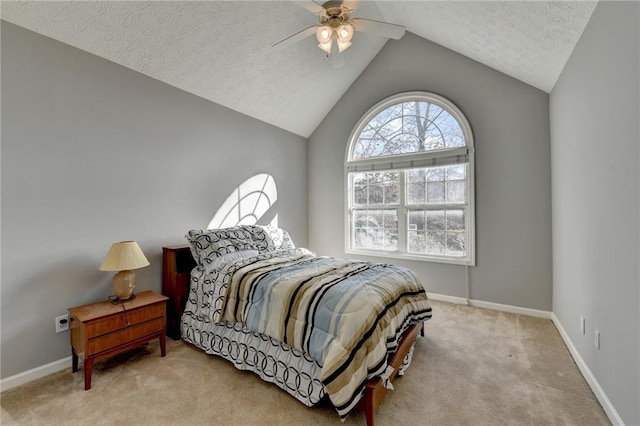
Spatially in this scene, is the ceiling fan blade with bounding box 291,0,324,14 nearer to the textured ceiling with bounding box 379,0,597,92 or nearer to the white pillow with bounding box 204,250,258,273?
the textured ceiling with bounding box 379,0,597,92

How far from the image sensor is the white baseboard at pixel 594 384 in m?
1.66

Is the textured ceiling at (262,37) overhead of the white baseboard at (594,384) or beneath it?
overhead

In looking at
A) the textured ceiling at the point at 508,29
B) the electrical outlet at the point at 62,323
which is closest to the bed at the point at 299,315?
the electrical outlet at the point at 62,323

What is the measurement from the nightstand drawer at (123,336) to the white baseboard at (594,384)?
3106 millimetres

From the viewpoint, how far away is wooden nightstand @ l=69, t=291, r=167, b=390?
6.70 feet

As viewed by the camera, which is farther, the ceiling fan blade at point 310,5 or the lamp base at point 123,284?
the lamp base at point 123,284

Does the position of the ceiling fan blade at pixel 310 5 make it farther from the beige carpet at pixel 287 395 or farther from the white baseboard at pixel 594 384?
the white baseboard at pixel 594 384

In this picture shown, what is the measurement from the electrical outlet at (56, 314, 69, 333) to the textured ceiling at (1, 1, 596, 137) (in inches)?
86.1

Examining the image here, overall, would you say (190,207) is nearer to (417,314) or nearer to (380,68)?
(417,314)

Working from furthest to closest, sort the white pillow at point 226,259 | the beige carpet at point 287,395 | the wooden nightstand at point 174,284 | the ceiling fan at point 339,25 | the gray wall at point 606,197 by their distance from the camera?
the wooden nightstand at point 174,284
the white pillow at point 226,259
the ceiling fan at point 339,25
the beige carpet at point 287,395
the gray wall at point 606,197

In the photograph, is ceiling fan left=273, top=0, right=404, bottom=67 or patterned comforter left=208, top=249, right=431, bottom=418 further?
ceiling fan left=273, top=0, right=404, bottom=67

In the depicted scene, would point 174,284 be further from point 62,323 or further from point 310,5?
point 310,5

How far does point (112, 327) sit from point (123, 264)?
463 mm

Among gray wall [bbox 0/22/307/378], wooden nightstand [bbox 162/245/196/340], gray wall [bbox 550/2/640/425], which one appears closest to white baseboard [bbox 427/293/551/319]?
gray wall [bbox 550/2/640/425]
